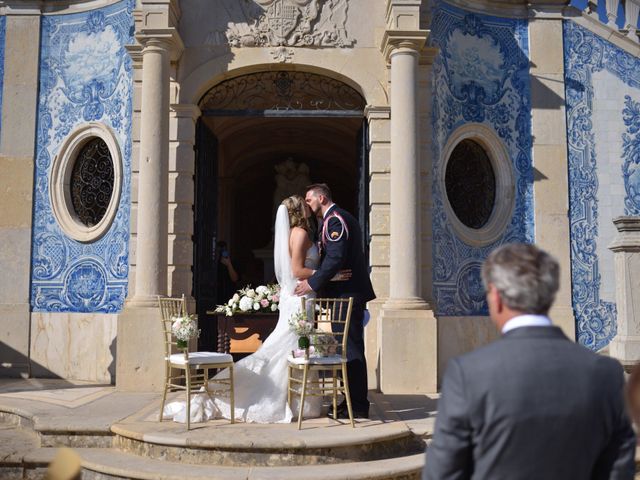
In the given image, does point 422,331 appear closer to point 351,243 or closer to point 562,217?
point 351,243

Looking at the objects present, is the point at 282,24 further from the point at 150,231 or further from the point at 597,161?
the point at 597,161

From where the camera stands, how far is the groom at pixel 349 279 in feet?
20.4

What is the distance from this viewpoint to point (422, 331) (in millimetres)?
8000

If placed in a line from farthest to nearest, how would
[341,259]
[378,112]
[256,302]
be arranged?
[378,112] < [256,302] < [341,259]

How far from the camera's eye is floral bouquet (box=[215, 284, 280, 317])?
7711 millimetres

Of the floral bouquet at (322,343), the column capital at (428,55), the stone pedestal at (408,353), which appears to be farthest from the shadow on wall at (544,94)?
the floral bouquet at (322,343)

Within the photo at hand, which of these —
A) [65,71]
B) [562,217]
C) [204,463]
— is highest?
[65,71]

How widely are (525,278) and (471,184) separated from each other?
778cm

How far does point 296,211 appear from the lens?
6422mm

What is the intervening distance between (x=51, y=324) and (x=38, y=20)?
409 cm

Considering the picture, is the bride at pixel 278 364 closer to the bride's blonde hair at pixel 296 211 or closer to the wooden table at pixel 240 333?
the bride's blonde hair at pixel 296 211

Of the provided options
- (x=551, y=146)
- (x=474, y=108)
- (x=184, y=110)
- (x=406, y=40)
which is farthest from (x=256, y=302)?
(x=551, y=146)

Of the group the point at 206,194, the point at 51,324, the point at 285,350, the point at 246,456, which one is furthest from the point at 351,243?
the point at 51,324

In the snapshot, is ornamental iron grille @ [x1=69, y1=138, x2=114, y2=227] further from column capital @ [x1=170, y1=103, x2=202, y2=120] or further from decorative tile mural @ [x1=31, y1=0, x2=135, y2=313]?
column capital @ [x1=170, y1=103, x2=202, y2=120]
